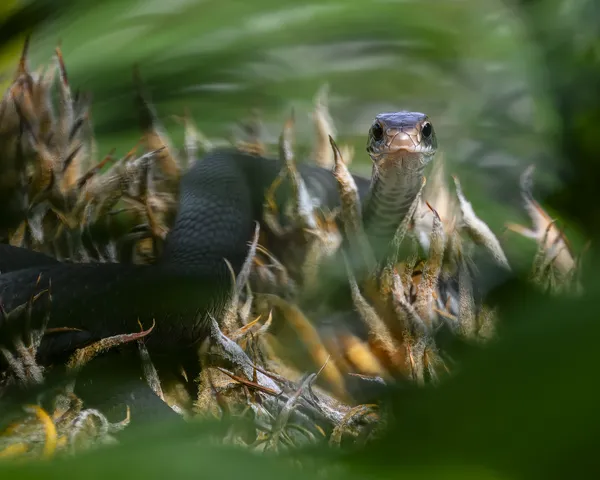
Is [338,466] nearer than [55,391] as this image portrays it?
Yes

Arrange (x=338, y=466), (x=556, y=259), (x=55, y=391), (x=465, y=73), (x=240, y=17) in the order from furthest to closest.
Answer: (x=465, y=73) → (x=240, y=17) → (x=556, y=259) → (x=55, y=391) → (x=338, y=466)

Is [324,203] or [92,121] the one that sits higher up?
[92,121]

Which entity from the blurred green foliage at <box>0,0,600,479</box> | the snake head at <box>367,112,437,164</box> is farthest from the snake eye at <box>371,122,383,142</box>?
the blurred green foliage at <box>0,0,600,479</box>

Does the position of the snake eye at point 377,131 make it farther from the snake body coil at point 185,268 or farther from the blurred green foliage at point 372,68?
the blurred green foliage at point 372,68

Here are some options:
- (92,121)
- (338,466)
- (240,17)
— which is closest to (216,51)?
(240,17)

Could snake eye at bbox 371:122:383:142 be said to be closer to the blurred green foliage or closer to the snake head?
the snake head

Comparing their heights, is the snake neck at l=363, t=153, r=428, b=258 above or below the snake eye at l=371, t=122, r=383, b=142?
below

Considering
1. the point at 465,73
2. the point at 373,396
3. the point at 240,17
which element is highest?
the point at 240,17

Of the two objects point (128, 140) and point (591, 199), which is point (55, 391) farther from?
point (591, 199)

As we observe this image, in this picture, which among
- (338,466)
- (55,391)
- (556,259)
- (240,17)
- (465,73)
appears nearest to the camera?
(338,466)
